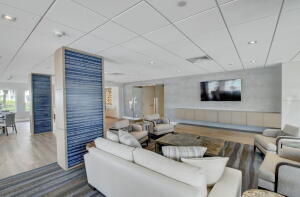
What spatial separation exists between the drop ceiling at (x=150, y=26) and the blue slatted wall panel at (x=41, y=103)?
2.82 meters

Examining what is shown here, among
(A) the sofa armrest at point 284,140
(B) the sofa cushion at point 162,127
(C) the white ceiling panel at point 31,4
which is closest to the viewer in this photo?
(C) the white ceiling panel at point 31,4

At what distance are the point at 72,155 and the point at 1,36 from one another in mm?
2396

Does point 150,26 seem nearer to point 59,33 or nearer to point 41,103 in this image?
point 59,33

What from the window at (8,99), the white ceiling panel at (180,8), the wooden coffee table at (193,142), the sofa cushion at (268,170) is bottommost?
the sofa cushion at (268,170)

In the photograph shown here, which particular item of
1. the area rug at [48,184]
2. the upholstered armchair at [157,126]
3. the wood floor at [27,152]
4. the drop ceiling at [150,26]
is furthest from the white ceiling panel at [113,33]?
the wood floor at [27,152]

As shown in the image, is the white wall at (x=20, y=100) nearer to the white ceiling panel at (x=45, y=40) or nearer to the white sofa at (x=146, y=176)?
the white ceiling panel at (x=45, y=40)

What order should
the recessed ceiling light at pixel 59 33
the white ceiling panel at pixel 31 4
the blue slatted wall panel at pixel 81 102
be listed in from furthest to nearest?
the blue slatted wall panel at pixel 81 102 → the recessed ceiling light at pixel 59 33 → the white ceiling panel at pixel 31 4

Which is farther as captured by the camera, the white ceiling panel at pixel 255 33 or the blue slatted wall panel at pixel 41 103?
the blue slatted wall panel at pixel 41 103

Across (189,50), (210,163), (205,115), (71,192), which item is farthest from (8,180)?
(205,115)

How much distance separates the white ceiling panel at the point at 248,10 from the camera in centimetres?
146

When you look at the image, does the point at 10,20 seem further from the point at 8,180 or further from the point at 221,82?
the point at 221,82

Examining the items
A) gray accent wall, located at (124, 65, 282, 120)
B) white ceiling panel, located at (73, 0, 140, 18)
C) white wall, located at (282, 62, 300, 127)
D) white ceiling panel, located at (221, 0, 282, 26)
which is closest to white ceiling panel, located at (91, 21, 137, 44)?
white ceiling panel, located at (73, 0, 140, 18)

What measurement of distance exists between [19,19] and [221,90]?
6.26 m

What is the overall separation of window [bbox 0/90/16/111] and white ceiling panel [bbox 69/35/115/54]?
9.15 m
